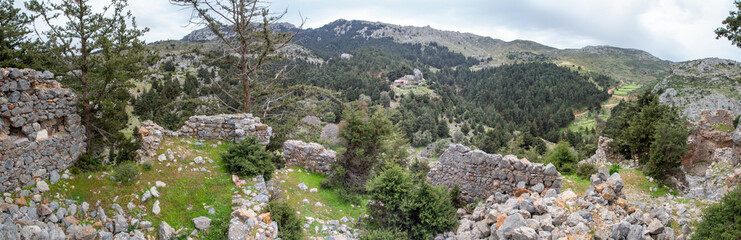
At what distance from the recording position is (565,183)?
12906 mm

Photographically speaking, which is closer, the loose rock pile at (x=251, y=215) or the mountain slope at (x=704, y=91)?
the loose rock pile at (x=251, y=215)

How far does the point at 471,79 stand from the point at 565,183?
413ft

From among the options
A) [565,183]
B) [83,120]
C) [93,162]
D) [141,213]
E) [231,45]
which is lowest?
[565,183]

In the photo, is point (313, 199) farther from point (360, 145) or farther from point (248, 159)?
point (360, 145)

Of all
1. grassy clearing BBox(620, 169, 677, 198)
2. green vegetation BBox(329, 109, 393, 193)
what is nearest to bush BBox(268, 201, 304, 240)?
green vegetation BBox(329, 109, 393, 193)

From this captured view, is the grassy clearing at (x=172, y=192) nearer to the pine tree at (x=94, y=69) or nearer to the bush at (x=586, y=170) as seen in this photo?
the pine tree at (x=94, y=69)

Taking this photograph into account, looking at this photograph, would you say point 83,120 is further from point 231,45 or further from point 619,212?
point 619,212

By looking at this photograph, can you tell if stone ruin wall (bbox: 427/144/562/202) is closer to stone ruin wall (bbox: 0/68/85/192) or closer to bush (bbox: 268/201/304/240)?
bush (bbox: 268/201/304/240)

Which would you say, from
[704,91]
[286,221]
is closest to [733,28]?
[286,221]

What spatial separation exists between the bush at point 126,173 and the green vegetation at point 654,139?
17.1 meters

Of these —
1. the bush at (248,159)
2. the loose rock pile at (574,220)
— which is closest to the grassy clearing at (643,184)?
the loose rock pile at (574,220)

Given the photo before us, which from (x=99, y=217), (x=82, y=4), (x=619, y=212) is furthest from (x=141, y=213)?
(x=619, y=212)

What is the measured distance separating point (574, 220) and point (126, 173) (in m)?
9.95

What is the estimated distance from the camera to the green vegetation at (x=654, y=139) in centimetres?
1173
